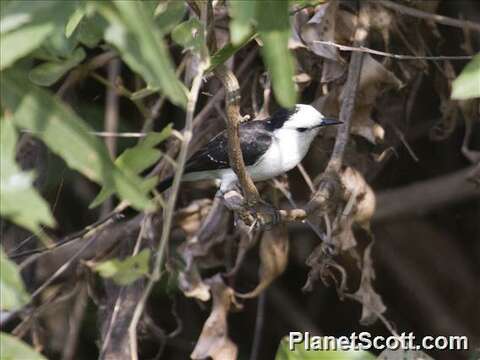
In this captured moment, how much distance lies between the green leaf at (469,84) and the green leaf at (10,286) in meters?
0.72

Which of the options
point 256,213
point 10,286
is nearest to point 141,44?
point 10,286

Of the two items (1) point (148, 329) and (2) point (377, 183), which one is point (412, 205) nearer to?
(2) point (377, 183)

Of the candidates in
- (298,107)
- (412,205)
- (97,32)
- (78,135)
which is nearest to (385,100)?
(298,107)

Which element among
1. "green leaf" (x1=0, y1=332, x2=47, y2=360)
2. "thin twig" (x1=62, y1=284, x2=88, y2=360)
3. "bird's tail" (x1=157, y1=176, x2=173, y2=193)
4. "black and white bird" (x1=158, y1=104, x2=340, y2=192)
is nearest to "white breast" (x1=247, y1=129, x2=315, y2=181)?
"black and white bird" (x1=158, y1=104, x2=340, y2=192)

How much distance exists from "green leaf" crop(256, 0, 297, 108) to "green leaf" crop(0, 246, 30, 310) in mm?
471

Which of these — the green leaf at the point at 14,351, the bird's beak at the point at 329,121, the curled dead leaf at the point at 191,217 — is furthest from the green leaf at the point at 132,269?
the curled dead leaf at the point at 191,217

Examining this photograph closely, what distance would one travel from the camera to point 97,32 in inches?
84.3

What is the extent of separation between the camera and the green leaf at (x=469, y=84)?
1.52 m

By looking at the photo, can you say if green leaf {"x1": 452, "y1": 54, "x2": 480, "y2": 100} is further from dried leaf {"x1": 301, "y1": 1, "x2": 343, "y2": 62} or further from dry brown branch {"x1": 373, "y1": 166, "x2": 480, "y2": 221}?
dry brown branch {"x1": 373, "y1": 166, "x2": 480, "y2": 221}

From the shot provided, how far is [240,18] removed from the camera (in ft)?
4.56

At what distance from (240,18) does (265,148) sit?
1633 mm

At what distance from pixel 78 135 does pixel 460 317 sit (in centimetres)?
285

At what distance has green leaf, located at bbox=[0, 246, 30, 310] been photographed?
1462 mm

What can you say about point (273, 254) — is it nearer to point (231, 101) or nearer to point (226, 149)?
point (226, 149)
